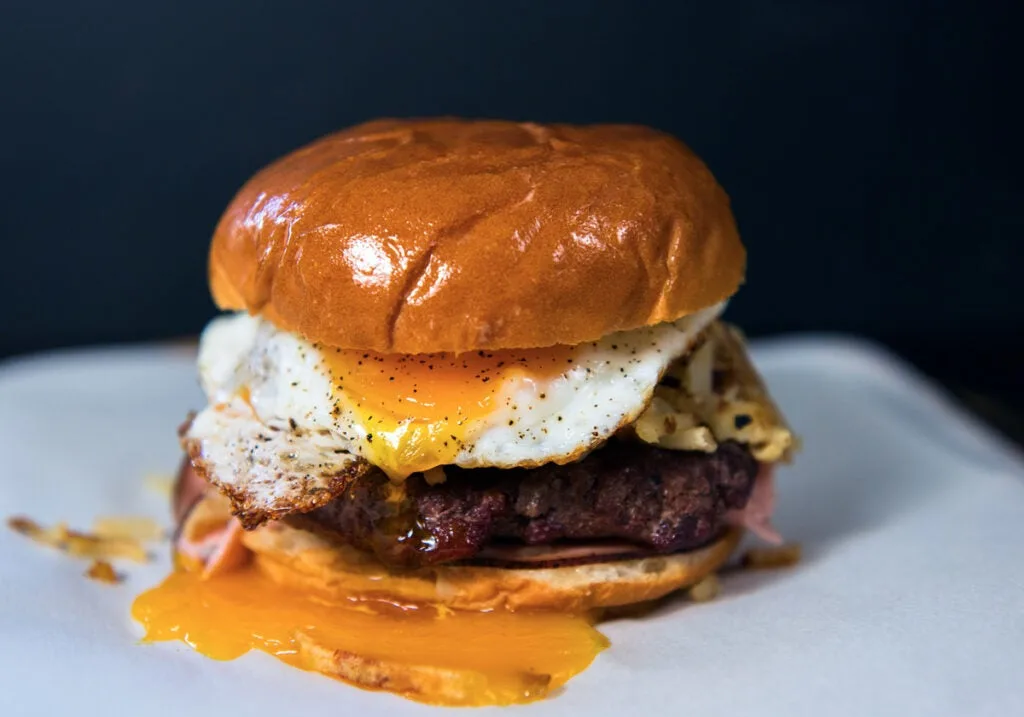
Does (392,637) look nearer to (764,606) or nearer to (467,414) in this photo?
(467,414)

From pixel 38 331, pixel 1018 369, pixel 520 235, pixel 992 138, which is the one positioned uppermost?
pixel 520 235

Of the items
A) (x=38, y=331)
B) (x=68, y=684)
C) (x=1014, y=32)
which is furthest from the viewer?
(x=38, y=331)

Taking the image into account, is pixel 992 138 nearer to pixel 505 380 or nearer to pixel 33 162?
pixel 505 380

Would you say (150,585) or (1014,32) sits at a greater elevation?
(1014,32)

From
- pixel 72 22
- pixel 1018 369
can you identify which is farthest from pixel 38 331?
pixel 1018 369

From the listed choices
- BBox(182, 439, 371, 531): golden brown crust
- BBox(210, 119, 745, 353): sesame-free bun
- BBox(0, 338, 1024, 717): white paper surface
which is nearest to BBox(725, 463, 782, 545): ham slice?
BBox(0, 338, 1024, 717): white paper surface

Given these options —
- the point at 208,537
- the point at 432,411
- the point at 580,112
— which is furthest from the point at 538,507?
the point at 580,112

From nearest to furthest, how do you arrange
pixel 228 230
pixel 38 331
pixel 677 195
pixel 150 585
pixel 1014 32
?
pixel 677 195 → pixel 228 230 → pixel 150 585 → pixel 1014 32 → pixel 38 331

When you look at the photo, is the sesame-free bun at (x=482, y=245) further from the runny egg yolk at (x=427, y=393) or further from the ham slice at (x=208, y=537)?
the ham slice at (x=208, y=537)

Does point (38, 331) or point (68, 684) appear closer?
point (68, 684)
